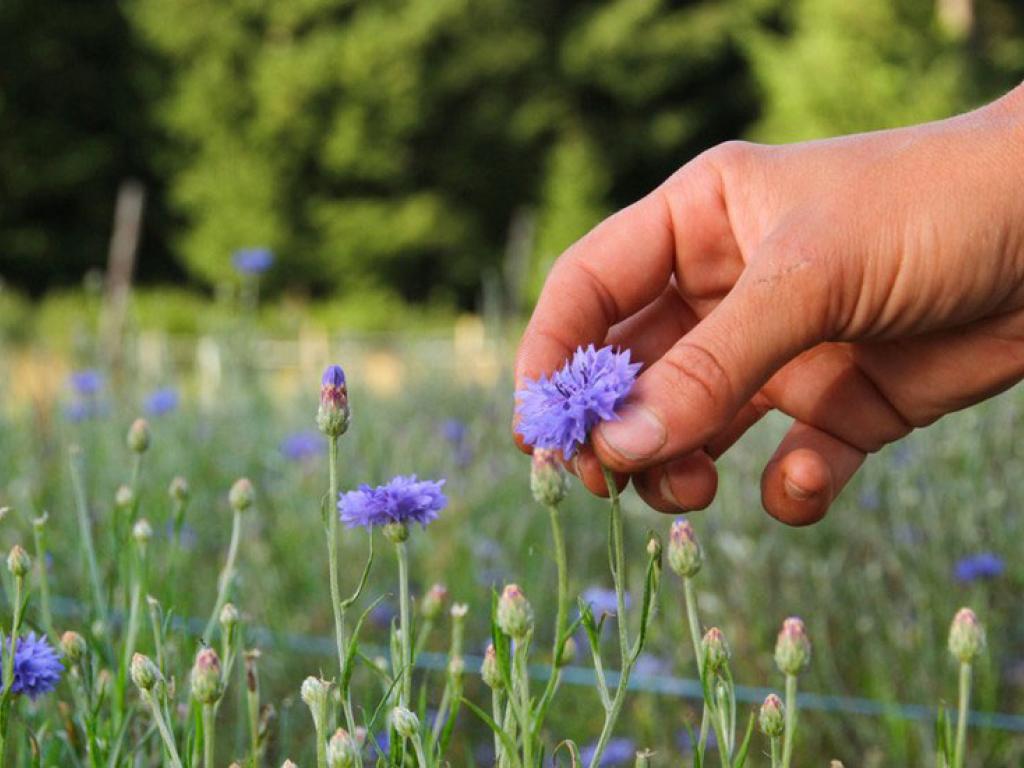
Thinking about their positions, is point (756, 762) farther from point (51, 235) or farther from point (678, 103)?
point (678, 103)

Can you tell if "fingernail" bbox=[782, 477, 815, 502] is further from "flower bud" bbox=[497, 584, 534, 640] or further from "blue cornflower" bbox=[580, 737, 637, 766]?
"blue cornflower" bbox=[580, 737, 637, 766]

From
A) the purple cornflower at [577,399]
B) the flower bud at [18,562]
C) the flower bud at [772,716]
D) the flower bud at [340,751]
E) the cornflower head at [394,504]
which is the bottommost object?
the flower bud at [340,751]

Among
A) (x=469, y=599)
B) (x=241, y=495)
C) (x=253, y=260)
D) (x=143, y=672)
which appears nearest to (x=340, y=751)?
(x=143, y=672)

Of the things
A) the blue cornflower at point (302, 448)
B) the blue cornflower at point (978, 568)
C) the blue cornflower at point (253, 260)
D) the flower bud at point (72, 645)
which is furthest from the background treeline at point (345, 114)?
the flower bud at point (72, 645)

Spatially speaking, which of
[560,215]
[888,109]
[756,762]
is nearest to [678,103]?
[560,215]

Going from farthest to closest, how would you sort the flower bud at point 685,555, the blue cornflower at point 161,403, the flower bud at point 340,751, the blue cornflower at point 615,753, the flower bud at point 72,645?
1. the blue cornflower at point 161,403
2. the blue cornflower at point 615,753
3. the flower bud at point 72,645
4. the flower bud at point 685,555
5. the flower bud at point 340,751

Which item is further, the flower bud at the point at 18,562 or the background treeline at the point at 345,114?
the background treeline at the point at 345,114

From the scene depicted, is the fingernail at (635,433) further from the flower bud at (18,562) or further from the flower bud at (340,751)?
the flower bud at (18,562)

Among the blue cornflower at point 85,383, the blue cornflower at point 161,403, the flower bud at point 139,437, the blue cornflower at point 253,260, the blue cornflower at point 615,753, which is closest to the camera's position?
the flower bud at point 139,437
